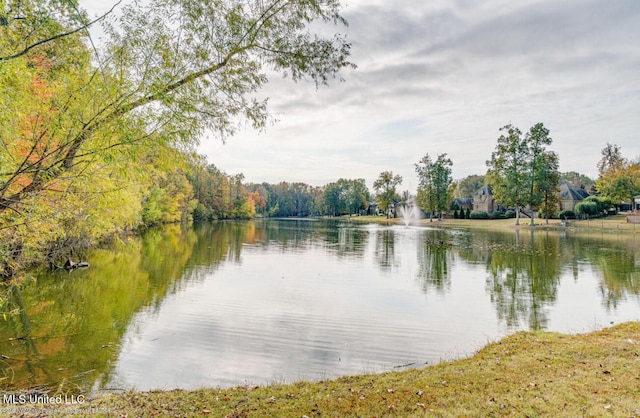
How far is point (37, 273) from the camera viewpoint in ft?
57.9

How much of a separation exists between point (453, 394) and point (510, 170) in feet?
179

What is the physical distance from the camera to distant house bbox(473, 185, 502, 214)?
78750 mm

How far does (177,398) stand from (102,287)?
11.9 metres

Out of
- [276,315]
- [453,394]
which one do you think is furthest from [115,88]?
[276,315]

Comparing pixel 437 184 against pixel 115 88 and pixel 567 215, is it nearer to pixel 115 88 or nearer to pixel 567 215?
pixel 567 215

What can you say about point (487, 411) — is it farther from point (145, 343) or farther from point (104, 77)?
point (145, 343)

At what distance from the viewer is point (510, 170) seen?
53062 mm

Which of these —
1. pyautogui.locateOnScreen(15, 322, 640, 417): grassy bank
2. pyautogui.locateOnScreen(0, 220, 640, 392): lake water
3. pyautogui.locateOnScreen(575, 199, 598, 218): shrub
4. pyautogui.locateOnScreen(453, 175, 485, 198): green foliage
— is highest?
pyautogui.locateOnScreen(453, 175, 485, 198): green foliage

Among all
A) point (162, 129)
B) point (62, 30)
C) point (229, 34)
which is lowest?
point (162, 129)

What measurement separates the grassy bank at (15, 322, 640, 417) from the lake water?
118cm

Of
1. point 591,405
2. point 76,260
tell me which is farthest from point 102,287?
point 591,405

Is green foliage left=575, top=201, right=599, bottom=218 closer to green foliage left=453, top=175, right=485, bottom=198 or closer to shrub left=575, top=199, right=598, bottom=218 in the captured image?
shrub left=575, top=199, right=598, bottom=218

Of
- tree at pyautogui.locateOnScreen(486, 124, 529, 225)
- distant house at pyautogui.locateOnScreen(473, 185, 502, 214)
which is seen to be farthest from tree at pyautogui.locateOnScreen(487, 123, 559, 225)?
distant house at pyautogui.locateOnScreen(473, 185, 502, 214)

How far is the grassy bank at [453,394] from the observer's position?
190 inches
